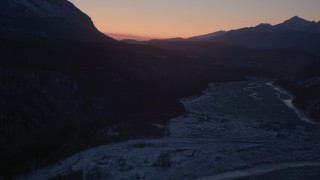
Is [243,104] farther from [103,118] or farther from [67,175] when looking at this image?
[67,175]

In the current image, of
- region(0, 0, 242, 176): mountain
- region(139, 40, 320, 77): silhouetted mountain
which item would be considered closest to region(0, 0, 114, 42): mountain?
region(0, 0, 242, 176): mountain

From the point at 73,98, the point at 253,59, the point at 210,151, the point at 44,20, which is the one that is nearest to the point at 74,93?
the point at 73,98

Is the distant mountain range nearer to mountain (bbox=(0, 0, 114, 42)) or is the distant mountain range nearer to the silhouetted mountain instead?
mountain (bbox=(0, 0, 114, 42))

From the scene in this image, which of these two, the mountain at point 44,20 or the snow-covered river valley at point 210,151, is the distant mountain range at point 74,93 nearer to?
the mountain at point 44,20

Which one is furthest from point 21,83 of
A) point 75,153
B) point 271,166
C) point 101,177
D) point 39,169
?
point 271,166

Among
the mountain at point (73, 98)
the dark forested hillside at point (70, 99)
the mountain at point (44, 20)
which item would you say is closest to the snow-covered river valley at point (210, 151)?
the mountain at point (73, 98)
